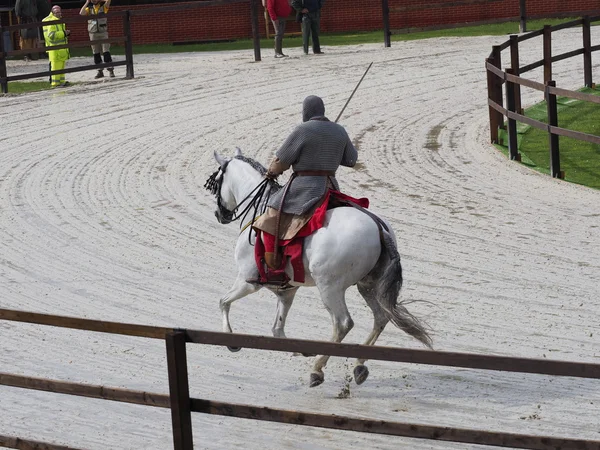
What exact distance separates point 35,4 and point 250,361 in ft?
78.9

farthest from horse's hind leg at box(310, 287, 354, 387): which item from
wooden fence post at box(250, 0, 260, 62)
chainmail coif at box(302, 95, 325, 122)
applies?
wooden fence post at box(250, 0, 260, 62)

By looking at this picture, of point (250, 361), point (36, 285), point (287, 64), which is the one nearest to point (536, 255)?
point (250, 361)

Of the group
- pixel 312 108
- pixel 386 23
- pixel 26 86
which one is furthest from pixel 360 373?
pixel 386 23

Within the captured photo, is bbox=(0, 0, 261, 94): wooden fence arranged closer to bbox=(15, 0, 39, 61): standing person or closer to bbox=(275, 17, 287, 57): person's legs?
bbox=(275, 17, 287, 57): person's legs

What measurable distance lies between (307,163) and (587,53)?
15.0 metres

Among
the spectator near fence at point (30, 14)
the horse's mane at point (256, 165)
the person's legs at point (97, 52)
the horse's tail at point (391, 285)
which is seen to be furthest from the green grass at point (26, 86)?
the horse's tail at point (391, 285)

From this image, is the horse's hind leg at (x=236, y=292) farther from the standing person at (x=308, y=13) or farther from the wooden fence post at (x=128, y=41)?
the standing person at (x=308, y=13)

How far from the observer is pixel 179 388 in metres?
5.59

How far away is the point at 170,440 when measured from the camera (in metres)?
7.16

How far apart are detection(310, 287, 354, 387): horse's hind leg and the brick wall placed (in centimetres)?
2542

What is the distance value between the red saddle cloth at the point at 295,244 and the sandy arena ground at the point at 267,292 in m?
0.80

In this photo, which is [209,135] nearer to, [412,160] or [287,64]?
[412,160]

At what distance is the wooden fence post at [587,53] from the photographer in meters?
21.8

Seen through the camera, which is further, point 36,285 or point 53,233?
point 53,233
